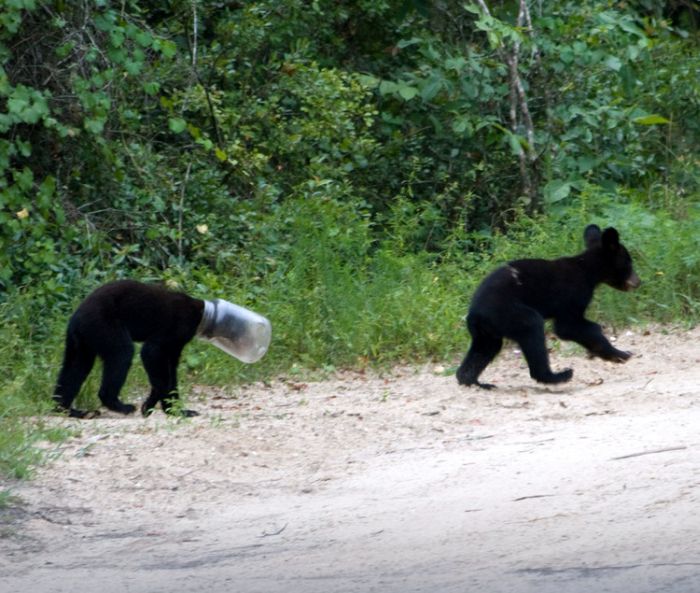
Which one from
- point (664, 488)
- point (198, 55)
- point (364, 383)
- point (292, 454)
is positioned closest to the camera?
point (664, 488)

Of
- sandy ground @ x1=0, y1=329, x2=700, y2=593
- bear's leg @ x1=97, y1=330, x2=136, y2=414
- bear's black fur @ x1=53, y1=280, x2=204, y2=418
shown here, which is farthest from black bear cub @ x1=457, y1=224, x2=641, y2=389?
bear's leg @ x1=97, y1=330, x2=136, y2=414

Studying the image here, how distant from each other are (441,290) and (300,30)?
15.3 ft

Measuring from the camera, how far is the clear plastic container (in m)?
9.59

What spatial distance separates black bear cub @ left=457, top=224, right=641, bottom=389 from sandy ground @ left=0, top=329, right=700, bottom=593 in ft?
1.00

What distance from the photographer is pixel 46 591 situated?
17.6 ft

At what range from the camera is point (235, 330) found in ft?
32.3

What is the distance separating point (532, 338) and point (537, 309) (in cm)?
32

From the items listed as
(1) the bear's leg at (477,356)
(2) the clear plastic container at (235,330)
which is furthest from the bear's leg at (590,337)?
(2) the clear plastic container at (235,330)

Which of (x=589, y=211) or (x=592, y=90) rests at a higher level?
(x=592, y=90)

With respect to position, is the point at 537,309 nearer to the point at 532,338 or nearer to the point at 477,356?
the point at 532,338

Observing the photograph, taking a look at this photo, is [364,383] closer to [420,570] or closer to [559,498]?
[559,498]

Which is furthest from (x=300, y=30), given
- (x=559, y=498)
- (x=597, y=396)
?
(x=559, y=498)

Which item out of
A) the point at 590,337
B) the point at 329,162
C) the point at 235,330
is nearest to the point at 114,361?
the point at 235,330

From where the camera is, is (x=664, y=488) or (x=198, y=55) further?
(x=198, y=55)
